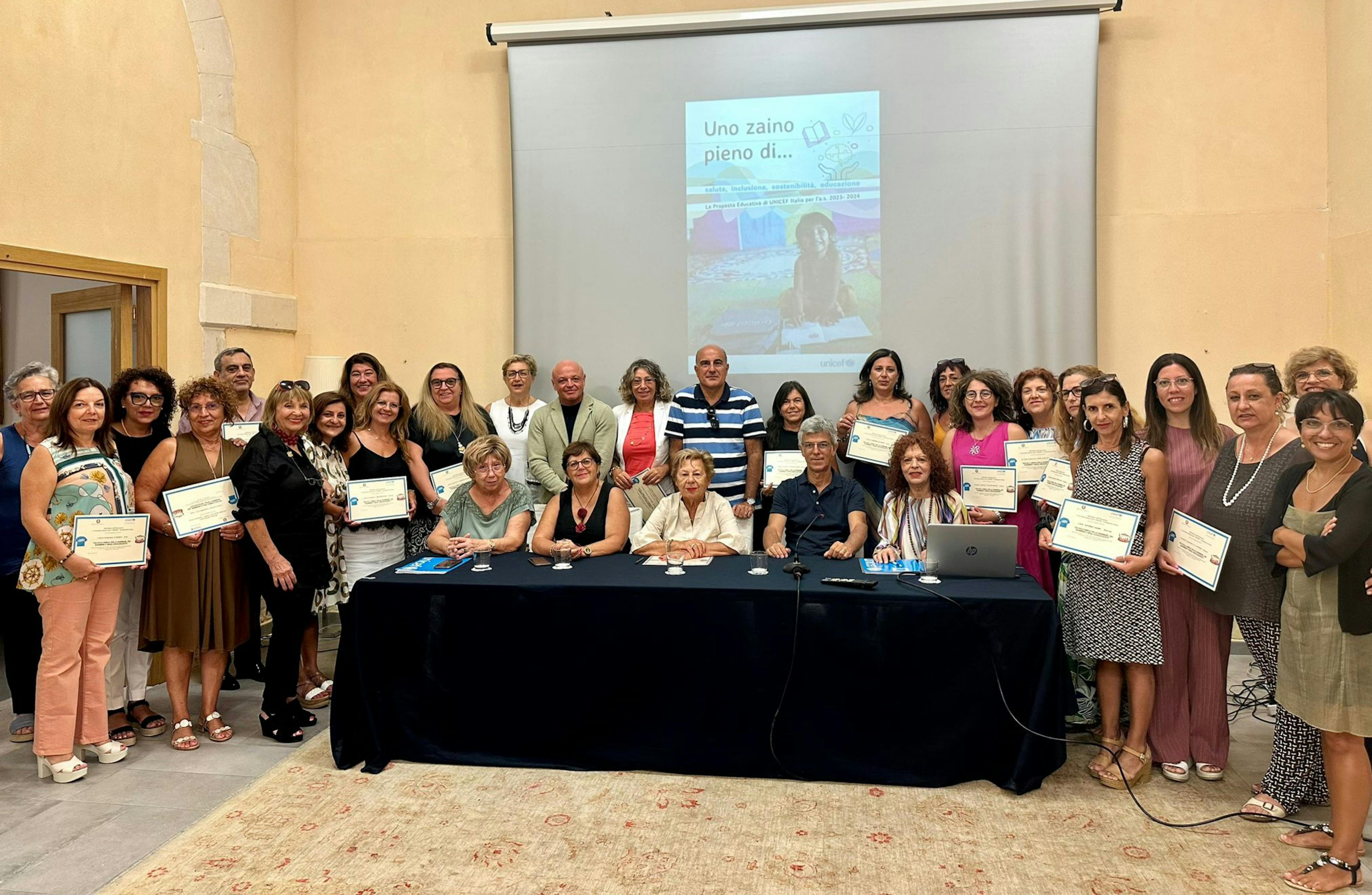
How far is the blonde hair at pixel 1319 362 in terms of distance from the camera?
10.8ft

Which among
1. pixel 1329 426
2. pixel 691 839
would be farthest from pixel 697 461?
pixel 1329 426

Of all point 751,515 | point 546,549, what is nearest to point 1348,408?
point 751,515

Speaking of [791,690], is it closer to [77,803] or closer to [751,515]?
[751,515]

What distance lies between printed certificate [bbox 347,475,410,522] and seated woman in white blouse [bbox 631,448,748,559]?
3.49 ft

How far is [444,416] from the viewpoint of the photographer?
15.2 feet

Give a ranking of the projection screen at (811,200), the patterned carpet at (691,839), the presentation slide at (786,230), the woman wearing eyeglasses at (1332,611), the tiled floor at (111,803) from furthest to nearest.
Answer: the presentation slide at (786,230) → the projection screen at (811,200) → the tiled floor at (111,803) → the patterned carpet at (691,839) → the woman wearing eyeglasses at (1332,611)

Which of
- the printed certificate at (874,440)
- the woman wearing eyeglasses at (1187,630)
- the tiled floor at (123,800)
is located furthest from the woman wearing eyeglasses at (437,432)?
the woman wearing eyeglasses at (1187,630)

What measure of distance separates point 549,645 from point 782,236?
3.45m

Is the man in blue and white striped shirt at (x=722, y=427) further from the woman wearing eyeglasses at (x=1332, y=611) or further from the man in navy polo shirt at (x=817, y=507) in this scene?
the woman wearing eyeglasses at (x=1332, y=611)

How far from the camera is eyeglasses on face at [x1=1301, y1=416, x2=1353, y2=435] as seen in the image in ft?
7.96

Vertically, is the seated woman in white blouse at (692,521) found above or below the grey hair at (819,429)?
below

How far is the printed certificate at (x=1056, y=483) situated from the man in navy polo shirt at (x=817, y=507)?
0.76m

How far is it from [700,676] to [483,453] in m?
1.40

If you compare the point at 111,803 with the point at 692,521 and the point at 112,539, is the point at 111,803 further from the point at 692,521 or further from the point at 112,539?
the point at 692,521
